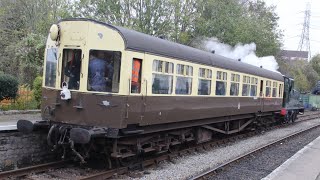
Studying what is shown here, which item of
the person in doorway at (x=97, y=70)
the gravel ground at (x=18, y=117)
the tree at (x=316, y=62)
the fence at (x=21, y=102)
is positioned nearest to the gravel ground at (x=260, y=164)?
the person in doorway at (x=97, y=70)

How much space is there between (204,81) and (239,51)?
13420mm

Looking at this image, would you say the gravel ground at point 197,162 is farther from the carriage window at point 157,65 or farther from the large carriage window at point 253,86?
the carriage window at point 157,65

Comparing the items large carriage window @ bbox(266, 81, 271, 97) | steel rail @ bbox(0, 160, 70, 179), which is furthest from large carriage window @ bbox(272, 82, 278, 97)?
steel rail @ bbox(0, 160, 70, 179)

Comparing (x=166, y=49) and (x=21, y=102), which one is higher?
(x=166, y=49)

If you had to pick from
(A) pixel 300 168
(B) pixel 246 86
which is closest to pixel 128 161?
(A) pixel 300 168

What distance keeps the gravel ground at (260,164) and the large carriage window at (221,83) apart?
7.28 ft

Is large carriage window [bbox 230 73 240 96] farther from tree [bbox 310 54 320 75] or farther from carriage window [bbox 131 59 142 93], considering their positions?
tree [bbox 310 54 320 75]

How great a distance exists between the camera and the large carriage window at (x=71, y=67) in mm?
8711

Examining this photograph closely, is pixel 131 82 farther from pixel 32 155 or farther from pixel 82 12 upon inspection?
pixel 82 12

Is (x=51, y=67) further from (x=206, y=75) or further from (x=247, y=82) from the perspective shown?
(x=247, y=82)

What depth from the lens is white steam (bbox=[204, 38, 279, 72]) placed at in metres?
22.4

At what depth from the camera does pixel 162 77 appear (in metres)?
9.62

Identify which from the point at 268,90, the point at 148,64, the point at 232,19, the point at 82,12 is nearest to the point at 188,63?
the point at 148,64

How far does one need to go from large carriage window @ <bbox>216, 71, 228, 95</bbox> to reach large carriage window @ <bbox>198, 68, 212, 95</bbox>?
2.34 ft
